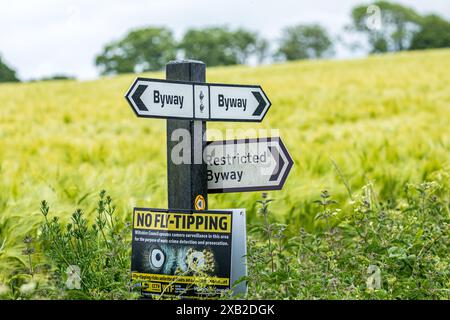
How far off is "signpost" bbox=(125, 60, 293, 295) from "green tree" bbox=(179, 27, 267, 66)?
131 feet

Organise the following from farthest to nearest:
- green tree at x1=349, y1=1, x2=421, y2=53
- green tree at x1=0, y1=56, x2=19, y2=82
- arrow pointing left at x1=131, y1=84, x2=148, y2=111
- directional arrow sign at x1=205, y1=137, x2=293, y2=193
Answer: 1. green tree at x1=349, y1=1, x2=421, y2=53
2. green tree at x1=0, y1=56, x2=19, y2=82
3. directional arrow sign at x1=205, y1=137, x2=293, y2=193
4. arrow pointing left at x1=131, y1=84, x2=148, y2=111

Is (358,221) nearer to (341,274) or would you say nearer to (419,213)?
(341,274)

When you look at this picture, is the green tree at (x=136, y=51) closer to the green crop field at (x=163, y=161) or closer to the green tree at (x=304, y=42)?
the green tree at (x=304, y=42)

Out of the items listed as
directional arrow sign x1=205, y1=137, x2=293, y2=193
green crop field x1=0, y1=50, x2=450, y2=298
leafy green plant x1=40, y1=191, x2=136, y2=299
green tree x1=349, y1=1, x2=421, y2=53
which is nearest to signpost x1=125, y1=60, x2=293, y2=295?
directional arrow sign x1=205, y1=137, x2=293, y2=193

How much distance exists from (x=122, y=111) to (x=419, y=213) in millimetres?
7968

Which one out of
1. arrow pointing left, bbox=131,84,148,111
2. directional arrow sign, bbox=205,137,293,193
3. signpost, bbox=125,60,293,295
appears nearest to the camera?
arrow pointing left, bbox=131,84,148,111

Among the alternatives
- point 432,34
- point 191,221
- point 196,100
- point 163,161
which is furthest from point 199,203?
point 432,34

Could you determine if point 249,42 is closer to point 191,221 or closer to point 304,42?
point 304,42

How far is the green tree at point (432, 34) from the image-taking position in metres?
57.1

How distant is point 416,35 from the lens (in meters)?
59.1

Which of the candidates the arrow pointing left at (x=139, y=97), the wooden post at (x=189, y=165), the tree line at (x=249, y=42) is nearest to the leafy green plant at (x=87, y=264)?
the wooden post at (x=189, y=165)

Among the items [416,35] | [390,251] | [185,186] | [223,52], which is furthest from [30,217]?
[416,35]

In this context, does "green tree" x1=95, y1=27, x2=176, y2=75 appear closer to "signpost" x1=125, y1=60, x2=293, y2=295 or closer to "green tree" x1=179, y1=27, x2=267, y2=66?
"green tree" x1=179, y1=27, x2=267, y2=66

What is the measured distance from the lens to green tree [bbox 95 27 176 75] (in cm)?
4462
